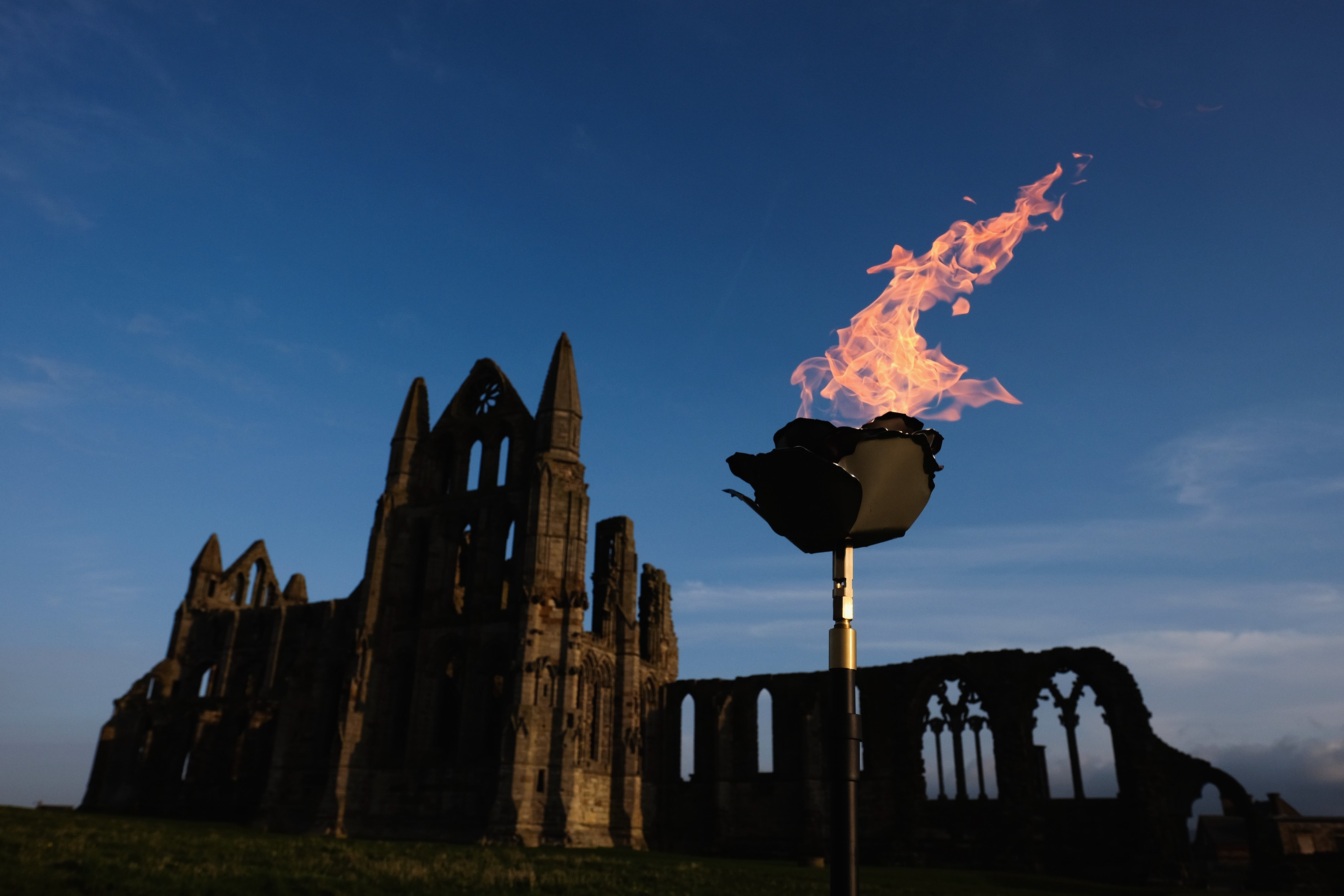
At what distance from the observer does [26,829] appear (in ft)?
53.6

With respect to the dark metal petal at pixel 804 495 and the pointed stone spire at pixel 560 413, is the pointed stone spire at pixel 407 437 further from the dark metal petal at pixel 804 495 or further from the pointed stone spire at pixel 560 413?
the dark metal petal at pixel 804 495

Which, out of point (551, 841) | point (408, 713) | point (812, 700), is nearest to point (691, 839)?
point (812, 700)

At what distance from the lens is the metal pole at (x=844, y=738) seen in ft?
9.52

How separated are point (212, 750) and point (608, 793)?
2160 cm

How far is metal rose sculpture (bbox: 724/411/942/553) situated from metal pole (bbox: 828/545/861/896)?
5.4 inches

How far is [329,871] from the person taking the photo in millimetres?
14758

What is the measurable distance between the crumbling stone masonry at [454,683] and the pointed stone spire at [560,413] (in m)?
0.09

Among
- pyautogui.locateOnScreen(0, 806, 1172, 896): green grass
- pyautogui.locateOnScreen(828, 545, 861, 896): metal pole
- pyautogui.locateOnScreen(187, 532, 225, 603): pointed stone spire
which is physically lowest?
pyautogui.locateOnScreen(0, 806, 1172, 896): green grass

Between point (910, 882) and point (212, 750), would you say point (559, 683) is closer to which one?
point (910, 882)

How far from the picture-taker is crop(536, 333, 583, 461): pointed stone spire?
36.4 m

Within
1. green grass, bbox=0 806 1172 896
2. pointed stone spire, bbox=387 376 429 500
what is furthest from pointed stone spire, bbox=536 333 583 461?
green grass, bbox=0 806 1172 896

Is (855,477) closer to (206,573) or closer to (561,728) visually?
(561,728)

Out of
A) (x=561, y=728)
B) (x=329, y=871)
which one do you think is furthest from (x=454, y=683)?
(x=329, y=871)

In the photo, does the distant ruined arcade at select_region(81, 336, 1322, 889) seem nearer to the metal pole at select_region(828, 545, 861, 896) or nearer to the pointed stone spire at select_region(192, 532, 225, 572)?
the pointed stone spire at select_region(192, 532, 225, 572)
